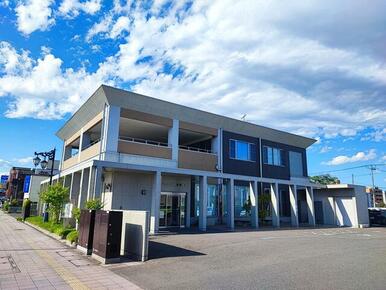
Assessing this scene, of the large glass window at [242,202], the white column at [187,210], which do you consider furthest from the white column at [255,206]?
the white column at [187,210]

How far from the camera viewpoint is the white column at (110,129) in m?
17.2

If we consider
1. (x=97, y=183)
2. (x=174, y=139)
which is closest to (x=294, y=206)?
(x=174, y=139)

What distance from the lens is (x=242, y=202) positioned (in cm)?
2500

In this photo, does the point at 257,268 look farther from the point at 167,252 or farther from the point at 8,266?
the point at 8,266

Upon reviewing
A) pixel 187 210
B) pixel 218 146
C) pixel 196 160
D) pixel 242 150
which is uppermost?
pixel 242 150

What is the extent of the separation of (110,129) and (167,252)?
9.16 m

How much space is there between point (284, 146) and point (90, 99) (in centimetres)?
1801

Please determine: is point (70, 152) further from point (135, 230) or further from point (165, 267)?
point (165, 267)

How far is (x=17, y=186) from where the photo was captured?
58438mm

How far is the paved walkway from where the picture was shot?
6.42 meters

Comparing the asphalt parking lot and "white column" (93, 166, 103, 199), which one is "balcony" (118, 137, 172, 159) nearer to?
"white column" (93, 166, 103, 199)

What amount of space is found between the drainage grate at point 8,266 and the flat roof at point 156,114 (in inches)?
419

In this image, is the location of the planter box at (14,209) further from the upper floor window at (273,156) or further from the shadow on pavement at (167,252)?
the shadow on pavement at (167,252)

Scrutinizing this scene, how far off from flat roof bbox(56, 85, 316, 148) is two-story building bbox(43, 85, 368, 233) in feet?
0.20
